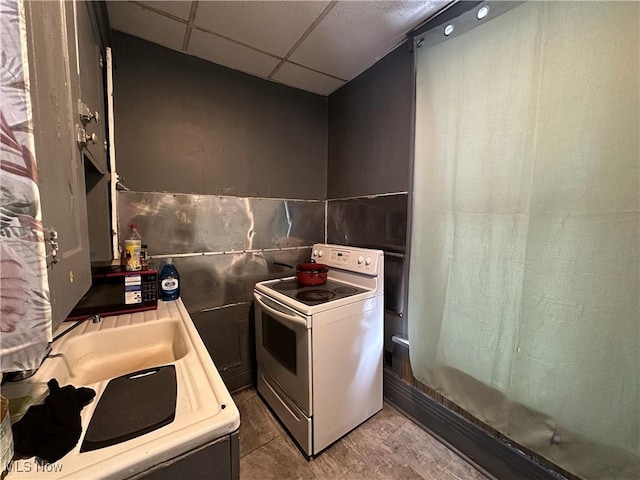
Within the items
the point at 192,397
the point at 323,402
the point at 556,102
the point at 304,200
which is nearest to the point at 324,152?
the point at 304,200

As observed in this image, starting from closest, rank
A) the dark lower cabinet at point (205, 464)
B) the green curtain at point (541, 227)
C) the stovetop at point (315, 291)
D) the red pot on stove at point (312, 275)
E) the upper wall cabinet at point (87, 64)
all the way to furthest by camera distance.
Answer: the dark lower cabinet at point (205, 464) → the upper wall cabinet at point (87, 64) → the green curtain at point (541, 227) → the stovetop at point (315, 291) → the red pot on stove at point (312, 275)

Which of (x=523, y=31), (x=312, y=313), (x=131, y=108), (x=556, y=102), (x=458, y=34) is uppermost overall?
(x=458, y=34)

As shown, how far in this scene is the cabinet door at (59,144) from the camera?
44cm

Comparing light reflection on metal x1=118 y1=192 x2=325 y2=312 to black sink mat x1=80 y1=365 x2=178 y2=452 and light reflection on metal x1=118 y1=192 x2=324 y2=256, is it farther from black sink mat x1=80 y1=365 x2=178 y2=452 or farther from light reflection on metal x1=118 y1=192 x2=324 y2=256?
black sink mat x1=80 y1=365 x2=178 y2=452

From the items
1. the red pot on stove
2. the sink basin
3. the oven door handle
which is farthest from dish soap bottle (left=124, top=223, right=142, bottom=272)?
the red pot on stove

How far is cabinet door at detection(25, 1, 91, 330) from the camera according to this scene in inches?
17.2

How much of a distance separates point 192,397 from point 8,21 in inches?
31.8

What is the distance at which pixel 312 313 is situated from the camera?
1.33m

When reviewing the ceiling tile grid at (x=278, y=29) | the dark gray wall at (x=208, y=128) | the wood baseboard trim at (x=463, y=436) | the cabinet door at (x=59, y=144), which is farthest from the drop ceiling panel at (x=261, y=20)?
the wood baseboard trim at (x=463, y=436)

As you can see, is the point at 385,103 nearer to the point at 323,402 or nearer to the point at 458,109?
the point at 458,109

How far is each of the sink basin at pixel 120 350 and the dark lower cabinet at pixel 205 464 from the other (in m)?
0.47

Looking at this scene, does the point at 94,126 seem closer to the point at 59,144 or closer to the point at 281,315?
the point at 59,144
